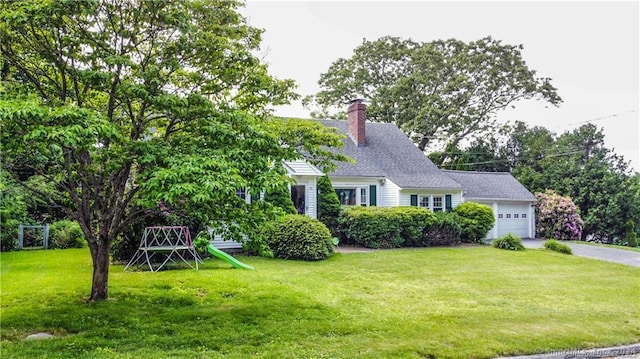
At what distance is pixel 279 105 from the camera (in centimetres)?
797

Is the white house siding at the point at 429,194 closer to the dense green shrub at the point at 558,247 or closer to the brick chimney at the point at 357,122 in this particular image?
the brick chimney at the point at 357,122

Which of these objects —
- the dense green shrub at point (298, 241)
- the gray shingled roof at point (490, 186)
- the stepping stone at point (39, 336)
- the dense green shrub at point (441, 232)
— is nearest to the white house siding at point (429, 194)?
the gray shingled roof at point (490, 186)

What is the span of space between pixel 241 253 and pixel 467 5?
1051 centimetres

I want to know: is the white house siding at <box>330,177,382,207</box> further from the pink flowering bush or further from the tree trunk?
the tree trunk

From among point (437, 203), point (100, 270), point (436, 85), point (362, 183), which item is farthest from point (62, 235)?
point (436, 85)

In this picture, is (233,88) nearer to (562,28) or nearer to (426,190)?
(562,28)

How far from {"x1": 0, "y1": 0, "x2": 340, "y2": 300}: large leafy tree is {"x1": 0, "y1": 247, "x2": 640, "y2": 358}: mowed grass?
1.35m

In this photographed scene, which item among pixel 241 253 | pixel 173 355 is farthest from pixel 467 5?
pixel 173 355

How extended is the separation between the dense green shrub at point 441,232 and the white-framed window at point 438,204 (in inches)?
108

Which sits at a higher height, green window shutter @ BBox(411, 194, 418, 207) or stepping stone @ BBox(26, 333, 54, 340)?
green window shutter @ BBox(411, 194, 418, 207)

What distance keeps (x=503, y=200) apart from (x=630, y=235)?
8.61m

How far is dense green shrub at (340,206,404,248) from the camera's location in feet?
57.4

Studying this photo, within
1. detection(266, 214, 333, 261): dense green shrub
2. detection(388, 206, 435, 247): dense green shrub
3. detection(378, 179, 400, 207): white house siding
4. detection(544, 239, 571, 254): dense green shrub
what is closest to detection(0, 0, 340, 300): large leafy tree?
detection(266, 214, 333, 261): dense green shrub

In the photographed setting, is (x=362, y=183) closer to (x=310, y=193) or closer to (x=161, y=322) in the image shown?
(x=310, y=193)
